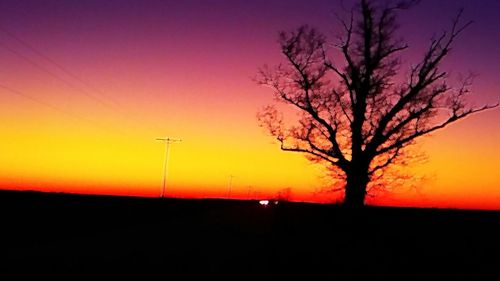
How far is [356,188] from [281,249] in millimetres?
13017

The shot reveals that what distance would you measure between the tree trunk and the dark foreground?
372 cm

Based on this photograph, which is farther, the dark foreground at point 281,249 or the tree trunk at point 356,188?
the tree trunk at point 356,188

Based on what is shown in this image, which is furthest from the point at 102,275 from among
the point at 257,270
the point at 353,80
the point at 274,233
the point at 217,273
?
the point at 353,80

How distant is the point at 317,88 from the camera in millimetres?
27125

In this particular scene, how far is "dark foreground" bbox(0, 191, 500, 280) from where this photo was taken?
10.5 metres

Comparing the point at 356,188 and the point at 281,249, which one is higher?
the point at 356,188

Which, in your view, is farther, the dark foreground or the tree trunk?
the tree trunk

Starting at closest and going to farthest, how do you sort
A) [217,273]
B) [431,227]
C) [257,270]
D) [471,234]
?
[217,273] < [257,270] < [471,234] < [431,227]

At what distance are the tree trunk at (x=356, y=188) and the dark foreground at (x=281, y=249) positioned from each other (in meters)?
3.72

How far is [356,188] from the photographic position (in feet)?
88.2

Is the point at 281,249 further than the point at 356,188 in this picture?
No

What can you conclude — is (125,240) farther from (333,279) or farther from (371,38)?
(371,38)

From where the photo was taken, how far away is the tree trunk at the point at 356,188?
1051 inches

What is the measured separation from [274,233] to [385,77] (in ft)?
32.7
